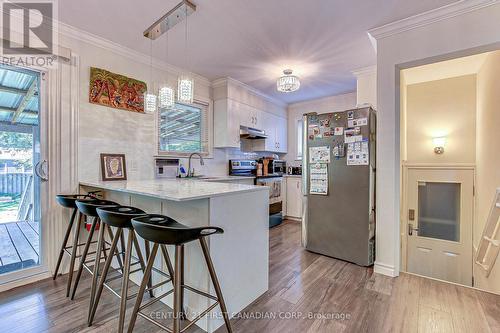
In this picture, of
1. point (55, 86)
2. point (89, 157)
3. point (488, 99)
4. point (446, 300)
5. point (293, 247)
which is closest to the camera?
point (446, 300)

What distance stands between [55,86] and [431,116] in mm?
5239

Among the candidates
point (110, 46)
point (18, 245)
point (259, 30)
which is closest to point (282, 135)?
point (259, 30)

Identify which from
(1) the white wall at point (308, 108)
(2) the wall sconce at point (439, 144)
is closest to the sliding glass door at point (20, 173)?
(1) the white wall at point (308, 108)

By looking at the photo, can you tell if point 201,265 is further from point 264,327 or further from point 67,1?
point 67,1

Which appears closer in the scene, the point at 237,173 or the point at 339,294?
the point at 339,294

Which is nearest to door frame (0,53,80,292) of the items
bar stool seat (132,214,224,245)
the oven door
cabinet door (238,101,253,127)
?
bar stool seat (132,214,224,245)

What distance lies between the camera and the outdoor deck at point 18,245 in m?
2.18

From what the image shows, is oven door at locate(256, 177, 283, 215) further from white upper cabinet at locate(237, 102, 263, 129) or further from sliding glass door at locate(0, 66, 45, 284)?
sliding glass door at locate(0, 66, 45, 284)

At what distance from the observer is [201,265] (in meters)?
1.61

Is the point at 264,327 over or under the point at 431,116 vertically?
under

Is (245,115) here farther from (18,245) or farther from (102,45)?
(18,245)

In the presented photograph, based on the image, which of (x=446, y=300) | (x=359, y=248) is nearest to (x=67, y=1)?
(x=359, y=248)
